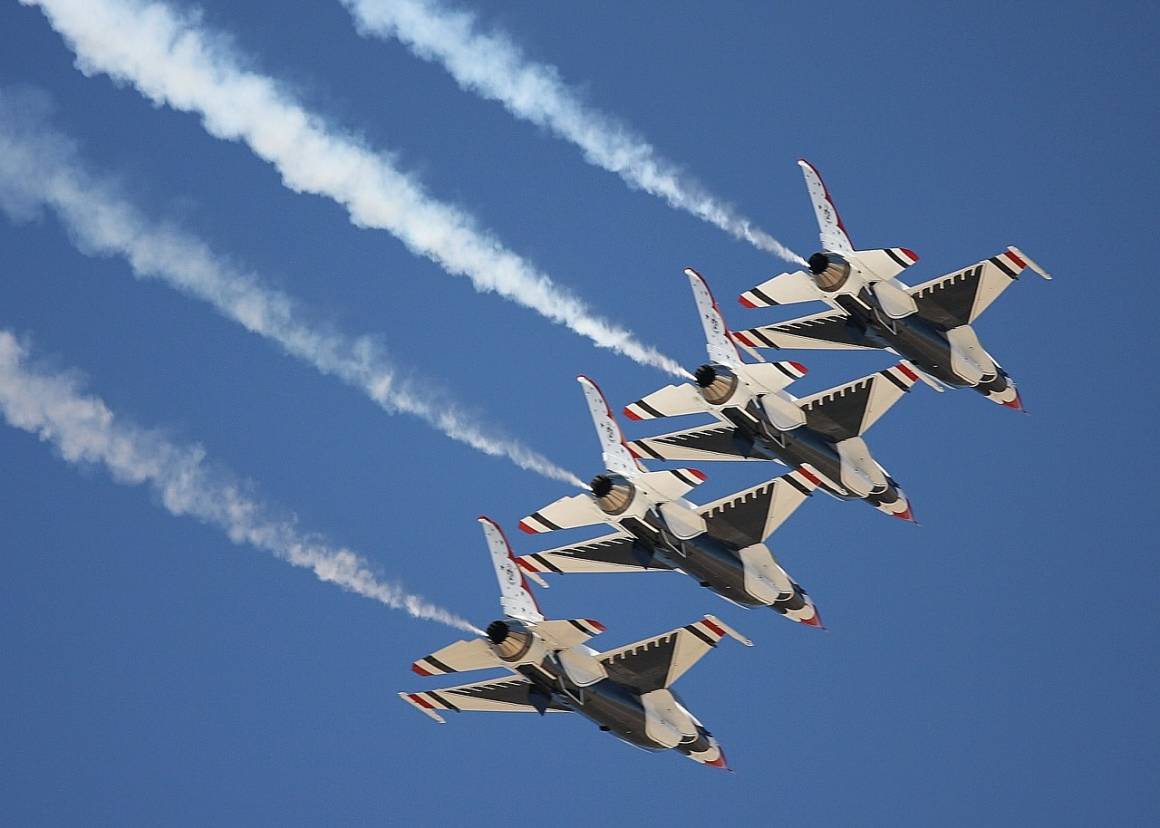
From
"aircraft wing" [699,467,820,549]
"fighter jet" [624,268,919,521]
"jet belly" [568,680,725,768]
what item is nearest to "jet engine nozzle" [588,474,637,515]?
"aircraft wing" [699,467,820,549]

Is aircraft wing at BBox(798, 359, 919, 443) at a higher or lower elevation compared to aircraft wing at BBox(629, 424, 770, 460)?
higher

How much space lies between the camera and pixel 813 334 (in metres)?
70.5

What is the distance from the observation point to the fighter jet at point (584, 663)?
63.4 metres

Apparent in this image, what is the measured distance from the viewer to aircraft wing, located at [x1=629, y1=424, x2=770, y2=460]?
68938mm

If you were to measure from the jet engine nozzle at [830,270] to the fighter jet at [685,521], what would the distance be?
17.5 ft

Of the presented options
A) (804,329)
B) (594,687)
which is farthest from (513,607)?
(804,329)

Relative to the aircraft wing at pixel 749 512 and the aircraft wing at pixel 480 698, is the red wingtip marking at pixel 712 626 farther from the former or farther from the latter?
the aircraft wing at pixel 480 698

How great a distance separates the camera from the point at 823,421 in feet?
223

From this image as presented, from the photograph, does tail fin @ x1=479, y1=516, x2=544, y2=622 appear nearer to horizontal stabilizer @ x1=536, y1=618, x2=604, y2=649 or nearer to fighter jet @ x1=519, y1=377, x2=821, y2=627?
horizontal stabilizer @ x1=536, y1=618, x2=604, y2=649

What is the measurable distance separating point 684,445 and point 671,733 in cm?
867

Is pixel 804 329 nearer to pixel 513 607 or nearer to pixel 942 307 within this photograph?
pixel 942 307

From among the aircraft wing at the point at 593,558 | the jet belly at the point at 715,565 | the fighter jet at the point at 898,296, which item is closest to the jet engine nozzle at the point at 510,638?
the aircraft wing at the point at 593,558

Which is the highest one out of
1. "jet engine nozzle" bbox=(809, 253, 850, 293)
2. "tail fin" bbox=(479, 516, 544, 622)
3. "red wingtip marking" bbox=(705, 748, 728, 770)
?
"jet engine nozzle" bbox=(809, 253, 850, 293)

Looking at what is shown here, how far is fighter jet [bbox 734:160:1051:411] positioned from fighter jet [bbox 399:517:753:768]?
945cm
